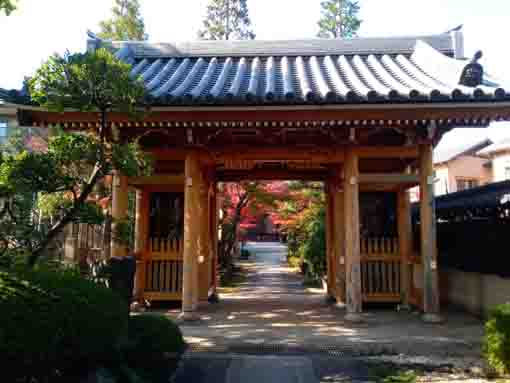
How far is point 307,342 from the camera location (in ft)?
20.4

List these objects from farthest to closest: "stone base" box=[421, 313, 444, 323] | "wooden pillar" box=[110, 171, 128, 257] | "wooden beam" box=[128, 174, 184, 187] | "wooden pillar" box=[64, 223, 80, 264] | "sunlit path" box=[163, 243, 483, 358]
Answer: "wooden pillar" box=[64, 223, 80, 264]
"wooden beam" box=[128, 174, 184, 187]
"wooden pillar" box=[110, 171, 128, 257]
"stone base" box=[421, 313, 444, 323]
"sunlit path" box=[163, 243, 483, 358]

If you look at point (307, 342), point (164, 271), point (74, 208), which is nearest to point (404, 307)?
point (307, 342)

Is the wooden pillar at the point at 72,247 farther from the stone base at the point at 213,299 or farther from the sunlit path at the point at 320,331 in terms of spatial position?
the sunlit path at the point at 320,331

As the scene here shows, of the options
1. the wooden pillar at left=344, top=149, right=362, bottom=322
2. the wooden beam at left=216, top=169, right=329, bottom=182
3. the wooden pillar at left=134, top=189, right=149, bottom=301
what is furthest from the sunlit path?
the wooden beam at left=216, top=169, right=329, bottom=182

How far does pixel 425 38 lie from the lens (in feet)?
34.0

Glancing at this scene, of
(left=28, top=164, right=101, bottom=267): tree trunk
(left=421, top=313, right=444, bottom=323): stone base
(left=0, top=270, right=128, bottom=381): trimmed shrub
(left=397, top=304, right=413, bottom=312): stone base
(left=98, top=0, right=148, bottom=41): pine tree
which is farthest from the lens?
(left=98, top=0, right=148, bottom=41): pine tree

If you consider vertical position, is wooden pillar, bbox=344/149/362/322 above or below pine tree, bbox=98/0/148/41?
below

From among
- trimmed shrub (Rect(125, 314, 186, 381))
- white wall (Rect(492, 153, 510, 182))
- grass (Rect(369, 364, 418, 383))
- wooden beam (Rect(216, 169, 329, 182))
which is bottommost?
grass (Rect(369, 364, 418, 383))

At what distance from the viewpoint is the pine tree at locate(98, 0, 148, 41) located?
20688 mm

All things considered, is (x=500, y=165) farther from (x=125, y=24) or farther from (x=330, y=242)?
(x=125, y=24)

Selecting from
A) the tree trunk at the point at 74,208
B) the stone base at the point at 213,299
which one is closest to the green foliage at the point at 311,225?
the stone base at the point at 213,299

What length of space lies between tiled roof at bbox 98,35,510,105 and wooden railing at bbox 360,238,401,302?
3.69 meters

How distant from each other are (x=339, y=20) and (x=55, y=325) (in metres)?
25.7

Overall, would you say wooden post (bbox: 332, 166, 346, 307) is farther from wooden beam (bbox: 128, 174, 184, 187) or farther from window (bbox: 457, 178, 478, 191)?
window (bbox: 457, 178, 478, 191)
